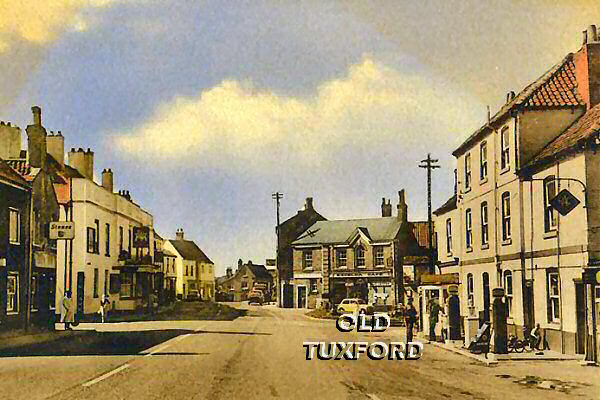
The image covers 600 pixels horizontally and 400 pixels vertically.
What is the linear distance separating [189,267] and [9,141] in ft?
16.8

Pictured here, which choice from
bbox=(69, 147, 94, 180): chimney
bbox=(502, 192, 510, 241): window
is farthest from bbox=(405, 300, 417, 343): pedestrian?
bbox=(69, 147, 94, 180): chimney

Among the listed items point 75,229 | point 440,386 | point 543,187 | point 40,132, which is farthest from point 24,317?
point 543,187

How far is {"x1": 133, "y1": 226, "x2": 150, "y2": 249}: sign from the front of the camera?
17188 millimetres

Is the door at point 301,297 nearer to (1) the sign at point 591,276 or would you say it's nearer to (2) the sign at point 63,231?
(2) the sign at point 63,231

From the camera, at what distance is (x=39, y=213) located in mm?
19891

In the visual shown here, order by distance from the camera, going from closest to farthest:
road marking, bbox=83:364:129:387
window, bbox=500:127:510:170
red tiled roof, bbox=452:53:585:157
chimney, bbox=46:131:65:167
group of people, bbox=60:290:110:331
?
1. road marking, bbox=83:364:129:387
2. chimney, bbox=46:131:65:167
3. group of people, bbox=60:290:110:331
4. red tiled roof, bbox=452:53:585:157
5. window, bbox=500:127:510:170

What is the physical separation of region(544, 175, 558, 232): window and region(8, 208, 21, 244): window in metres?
13.5

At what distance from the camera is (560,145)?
20438mm

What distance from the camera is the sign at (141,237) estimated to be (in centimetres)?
1719

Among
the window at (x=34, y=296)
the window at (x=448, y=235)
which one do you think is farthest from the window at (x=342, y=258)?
the window at (x=34, y=296)

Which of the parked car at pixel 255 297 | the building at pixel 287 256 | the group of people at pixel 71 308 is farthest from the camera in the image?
the parked car at pixel 255 297

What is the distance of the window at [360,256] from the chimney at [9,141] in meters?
41.9

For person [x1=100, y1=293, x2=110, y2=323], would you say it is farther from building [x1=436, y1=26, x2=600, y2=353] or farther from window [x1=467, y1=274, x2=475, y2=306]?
window [x1=467, y1=274, x2=475, y2=306]

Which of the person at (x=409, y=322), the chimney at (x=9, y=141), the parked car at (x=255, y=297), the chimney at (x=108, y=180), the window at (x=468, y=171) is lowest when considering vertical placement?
the parked car at (x=255, y=297)
